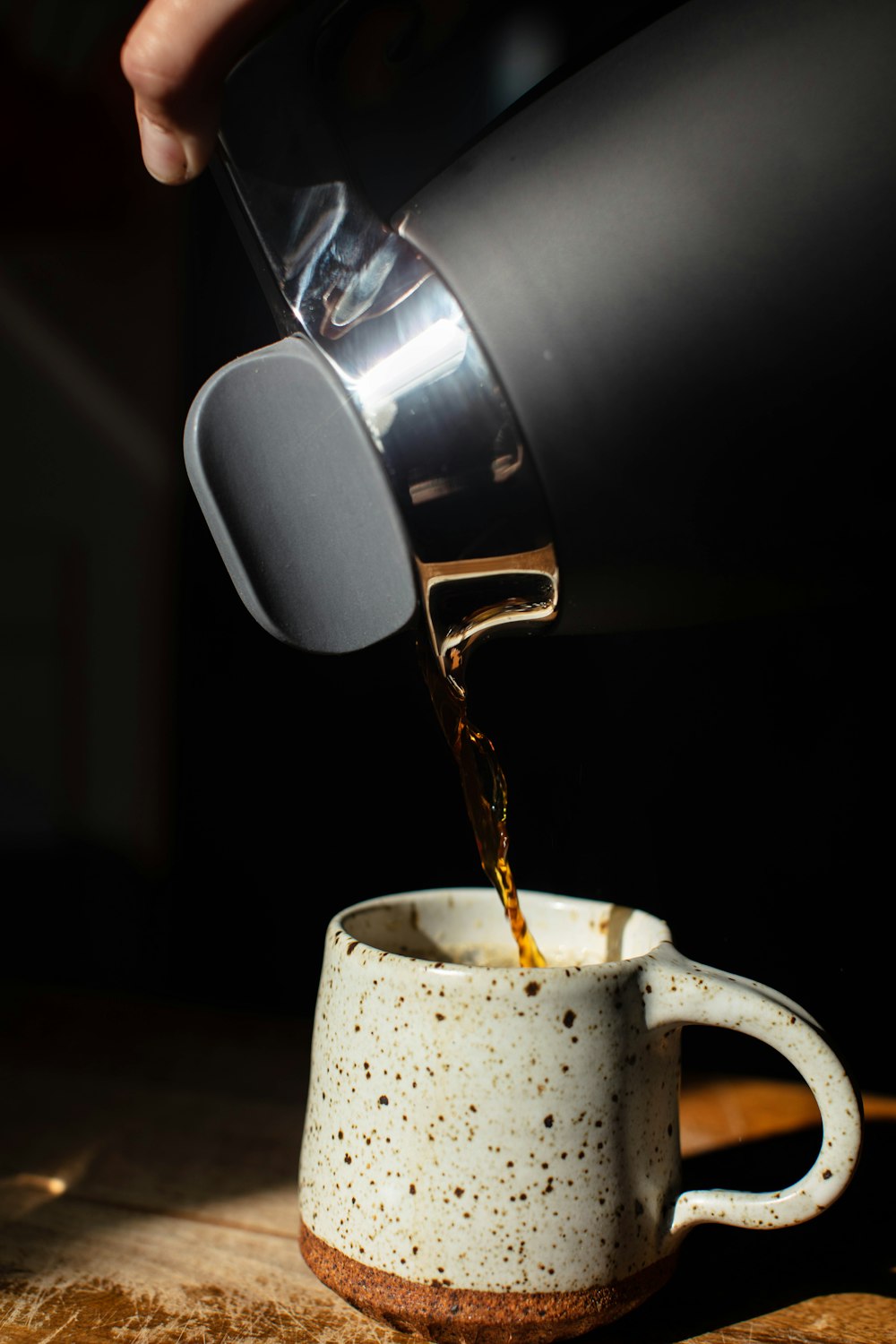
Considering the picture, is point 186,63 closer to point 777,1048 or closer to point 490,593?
point 490,593

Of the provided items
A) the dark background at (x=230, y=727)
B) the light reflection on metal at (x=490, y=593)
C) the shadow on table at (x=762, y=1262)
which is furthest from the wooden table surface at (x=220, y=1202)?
the light reflection on metal at (x=490, y=593)

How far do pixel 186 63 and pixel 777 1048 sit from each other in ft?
1.46

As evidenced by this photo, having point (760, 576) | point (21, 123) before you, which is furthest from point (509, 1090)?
point (21, 123)

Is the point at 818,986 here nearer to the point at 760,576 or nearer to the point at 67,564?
the point at 760,576

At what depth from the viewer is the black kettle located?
36 centimetres

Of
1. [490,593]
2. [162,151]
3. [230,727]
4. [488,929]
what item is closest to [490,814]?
[488,929]

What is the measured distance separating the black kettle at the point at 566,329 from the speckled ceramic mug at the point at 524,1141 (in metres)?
0.16

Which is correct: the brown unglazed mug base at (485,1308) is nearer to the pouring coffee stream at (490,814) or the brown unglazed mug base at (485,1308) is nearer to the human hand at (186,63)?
the pouring coffee stream at (490,814)

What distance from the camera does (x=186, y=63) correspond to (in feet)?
1.37

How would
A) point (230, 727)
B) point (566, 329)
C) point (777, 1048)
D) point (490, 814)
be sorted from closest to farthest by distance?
point (566, 329)
point (777, 1048)
point (490, 814)
point (230, 727)

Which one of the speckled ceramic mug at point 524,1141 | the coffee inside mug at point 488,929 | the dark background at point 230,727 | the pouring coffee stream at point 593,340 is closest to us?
the pouring coffee stream at point 593,340

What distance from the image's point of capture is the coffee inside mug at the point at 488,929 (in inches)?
23.2

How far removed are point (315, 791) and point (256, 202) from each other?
24.9 inches

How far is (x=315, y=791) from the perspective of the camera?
100cm
